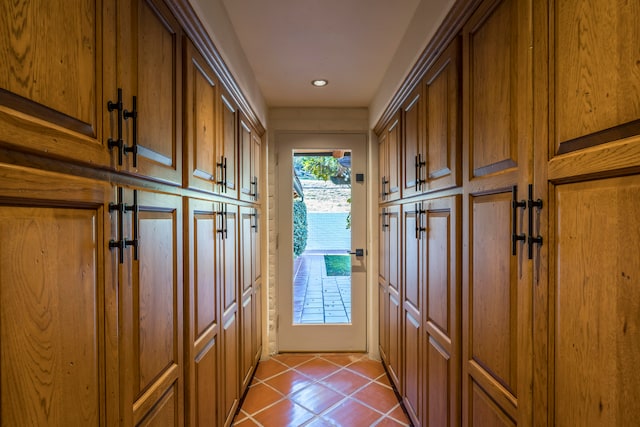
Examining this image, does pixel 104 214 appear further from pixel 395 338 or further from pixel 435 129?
pixel 395 338

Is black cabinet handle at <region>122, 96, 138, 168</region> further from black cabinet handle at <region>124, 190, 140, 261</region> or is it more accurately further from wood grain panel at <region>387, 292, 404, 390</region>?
wood grain panel at <region>387, 292, 404, 390</region>

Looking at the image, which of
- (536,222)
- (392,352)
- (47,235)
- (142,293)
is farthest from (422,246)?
(47,235)

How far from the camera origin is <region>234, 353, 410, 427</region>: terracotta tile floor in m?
2.24

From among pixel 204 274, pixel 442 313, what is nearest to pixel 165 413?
pixel 204 274

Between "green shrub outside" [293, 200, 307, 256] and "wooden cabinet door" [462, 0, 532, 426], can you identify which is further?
"green shrub outside" [293, 200, 307, 256]

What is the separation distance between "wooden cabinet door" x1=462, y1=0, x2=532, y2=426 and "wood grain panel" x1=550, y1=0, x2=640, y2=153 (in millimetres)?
109

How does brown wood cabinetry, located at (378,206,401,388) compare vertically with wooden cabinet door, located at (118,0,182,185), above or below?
below

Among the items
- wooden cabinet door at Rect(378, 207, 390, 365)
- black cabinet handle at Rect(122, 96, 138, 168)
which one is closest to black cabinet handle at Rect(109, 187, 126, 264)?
black cabinet handle at Rect(122, 96, 138, 168)

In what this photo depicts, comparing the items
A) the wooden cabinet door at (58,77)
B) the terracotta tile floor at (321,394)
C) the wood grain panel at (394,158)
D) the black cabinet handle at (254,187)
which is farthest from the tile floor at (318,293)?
the wooden cabinet door at (58,77)

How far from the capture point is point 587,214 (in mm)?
717

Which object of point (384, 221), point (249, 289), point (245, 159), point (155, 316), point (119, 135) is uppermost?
point (245, 159)

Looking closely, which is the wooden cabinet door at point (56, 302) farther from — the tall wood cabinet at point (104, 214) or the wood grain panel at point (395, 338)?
the wood grain panel at point (395, 338)

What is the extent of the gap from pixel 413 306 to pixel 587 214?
4.70 feet

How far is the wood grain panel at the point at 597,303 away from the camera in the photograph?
0.62m
